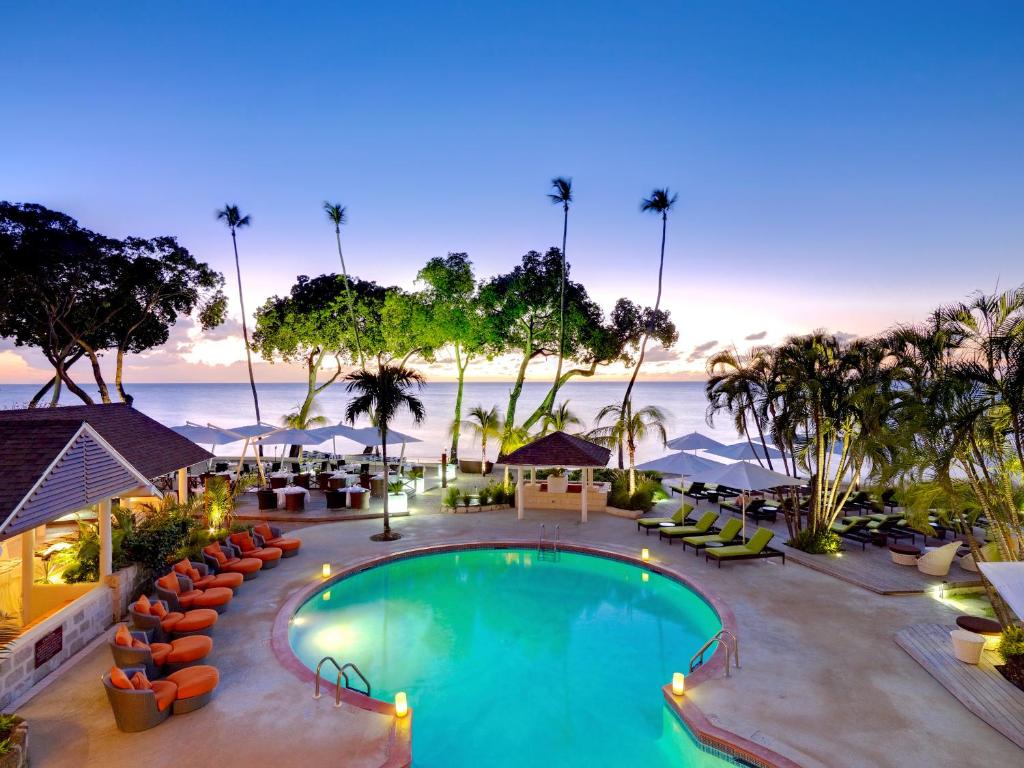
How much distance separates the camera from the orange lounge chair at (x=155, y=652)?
7180mm

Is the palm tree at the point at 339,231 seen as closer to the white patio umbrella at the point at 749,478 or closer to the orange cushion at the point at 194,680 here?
the white patio umbrella at the point at 749,478

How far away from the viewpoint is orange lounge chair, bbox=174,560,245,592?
34.9 feet

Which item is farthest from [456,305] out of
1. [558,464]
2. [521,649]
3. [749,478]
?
[521,649]

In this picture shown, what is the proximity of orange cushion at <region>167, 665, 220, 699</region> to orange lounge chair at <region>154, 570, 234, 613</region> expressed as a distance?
298 cm

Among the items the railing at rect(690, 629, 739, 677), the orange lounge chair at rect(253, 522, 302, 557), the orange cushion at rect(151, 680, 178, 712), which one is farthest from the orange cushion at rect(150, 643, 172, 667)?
the railing at rect(690, 629, 739, 677)

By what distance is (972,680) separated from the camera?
748 cm

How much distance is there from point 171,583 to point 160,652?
2592mm

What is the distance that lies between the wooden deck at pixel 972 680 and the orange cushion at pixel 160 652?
1099 cm

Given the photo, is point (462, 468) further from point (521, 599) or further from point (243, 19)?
point (243, 19)

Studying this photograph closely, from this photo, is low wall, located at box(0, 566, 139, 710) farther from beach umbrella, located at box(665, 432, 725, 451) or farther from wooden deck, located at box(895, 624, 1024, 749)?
beach umbrella, located at box(665, 432, 725, 451)

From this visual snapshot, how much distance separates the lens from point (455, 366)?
1228 inches

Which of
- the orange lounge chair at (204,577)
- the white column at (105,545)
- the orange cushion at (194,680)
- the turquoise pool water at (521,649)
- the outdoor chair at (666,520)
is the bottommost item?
the turquoise pool water at (521,649)

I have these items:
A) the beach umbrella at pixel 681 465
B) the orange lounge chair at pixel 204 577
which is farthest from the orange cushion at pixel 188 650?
the beach umbrella at pixel 681 465

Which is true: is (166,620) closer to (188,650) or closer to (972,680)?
(188,650)
